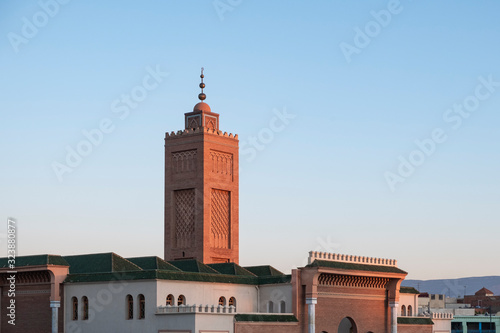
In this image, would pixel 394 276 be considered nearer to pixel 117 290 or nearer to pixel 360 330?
pixel 360 330

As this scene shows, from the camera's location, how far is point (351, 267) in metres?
62.4

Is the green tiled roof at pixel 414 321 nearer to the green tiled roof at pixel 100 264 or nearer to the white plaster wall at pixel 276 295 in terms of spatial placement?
the white plaster wall at pixel 276 295

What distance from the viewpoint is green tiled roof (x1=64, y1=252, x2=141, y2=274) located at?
58.9 metres

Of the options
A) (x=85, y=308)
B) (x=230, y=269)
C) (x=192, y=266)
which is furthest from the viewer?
(x=230, y=269)

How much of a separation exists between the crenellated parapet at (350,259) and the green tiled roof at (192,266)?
755 centimetres

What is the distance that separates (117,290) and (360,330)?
18304mm

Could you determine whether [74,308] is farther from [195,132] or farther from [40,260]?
[195,132]

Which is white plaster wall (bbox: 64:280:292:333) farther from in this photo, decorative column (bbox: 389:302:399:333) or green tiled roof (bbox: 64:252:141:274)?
decorative column (bbox: 389:302:399:333)

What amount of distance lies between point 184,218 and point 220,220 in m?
2.85

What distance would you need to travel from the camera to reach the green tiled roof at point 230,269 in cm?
6406

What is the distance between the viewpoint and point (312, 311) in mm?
58906

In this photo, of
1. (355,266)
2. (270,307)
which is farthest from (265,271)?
(355,266)

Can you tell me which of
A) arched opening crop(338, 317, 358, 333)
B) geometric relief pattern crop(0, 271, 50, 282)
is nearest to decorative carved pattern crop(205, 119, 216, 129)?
arched opening crop(338, 317, 358, 333)

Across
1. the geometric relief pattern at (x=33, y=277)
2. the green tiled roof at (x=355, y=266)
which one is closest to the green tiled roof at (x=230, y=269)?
the green tiled roof at (x=355, y=266)
